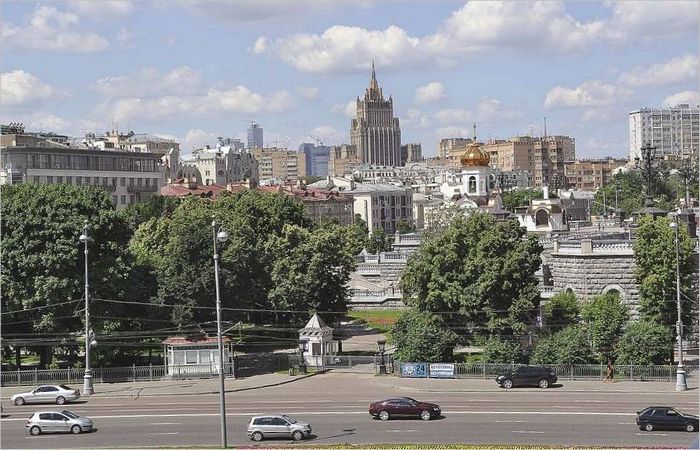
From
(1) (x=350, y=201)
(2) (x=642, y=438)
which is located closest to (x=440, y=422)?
(2) (x=642, y=438)

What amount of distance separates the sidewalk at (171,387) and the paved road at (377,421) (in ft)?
2.84

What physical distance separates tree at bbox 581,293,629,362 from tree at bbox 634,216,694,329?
4.85 ft

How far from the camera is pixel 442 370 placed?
189ft

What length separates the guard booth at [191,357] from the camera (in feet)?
192

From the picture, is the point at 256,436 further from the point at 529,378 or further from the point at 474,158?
the point at 474,158

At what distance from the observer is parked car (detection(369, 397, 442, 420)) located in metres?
45.0

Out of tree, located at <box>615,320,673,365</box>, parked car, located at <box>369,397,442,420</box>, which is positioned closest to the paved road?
parked car, located at <box>369,397,442,420</box>

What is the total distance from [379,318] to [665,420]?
137 ft

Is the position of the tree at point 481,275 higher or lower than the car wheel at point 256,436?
higher

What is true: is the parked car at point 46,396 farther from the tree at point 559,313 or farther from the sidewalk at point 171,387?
the tree at point 559,313

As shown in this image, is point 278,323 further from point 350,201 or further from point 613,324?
point 350,201

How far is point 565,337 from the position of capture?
57375 mm

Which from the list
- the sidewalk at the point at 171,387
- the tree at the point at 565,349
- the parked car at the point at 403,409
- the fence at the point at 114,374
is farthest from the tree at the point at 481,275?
the parked car at the point at 403,409

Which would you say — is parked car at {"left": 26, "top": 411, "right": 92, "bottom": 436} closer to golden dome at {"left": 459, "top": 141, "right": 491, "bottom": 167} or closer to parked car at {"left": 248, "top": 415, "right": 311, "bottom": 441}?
parked car at {"left": 248, "top": 415, "right": 311, "bottom": 441}
